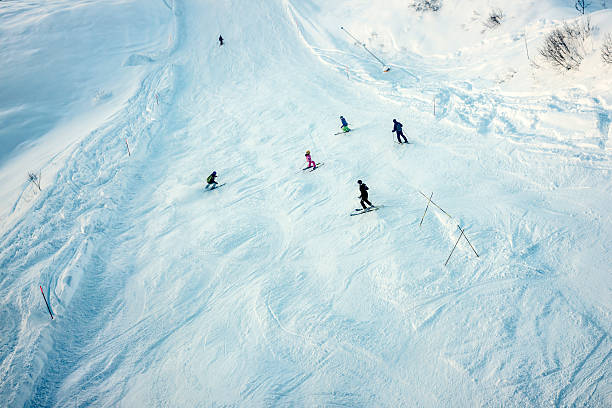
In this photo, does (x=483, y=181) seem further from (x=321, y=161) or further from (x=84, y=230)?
(x=84, y=230)

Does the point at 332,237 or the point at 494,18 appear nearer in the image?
the point at 332,237

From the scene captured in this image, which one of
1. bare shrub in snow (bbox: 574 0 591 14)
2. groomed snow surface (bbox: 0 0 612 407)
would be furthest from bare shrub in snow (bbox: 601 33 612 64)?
bare shrub in snow (bbox: 574 0 591 14)

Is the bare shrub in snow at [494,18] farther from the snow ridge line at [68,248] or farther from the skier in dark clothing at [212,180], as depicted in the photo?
the snow ridge line at [68,248]

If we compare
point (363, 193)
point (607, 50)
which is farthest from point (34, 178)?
point (607, 50)

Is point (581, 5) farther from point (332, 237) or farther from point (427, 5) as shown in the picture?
point (332, 237)

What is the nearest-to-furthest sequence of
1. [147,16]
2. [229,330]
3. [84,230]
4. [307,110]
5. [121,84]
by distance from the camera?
[229,330] → [84,230] → [307,110] → [121,84] → [147,16]

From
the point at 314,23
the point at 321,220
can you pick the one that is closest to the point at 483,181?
the point at 321,220

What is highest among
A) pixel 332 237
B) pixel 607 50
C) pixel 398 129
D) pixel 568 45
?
pixel 568 45
